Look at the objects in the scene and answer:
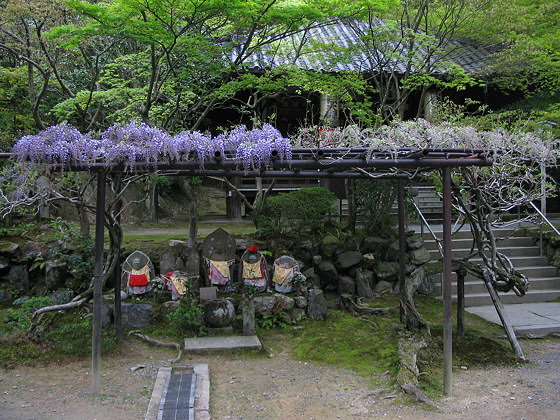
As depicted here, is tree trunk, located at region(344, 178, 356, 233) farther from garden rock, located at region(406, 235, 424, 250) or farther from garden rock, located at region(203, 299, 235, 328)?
garden rock, located at region(203, 299, 235, 328)

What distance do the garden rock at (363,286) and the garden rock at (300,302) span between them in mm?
1874

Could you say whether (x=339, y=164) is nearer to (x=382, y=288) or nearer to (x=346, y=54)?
(x=346, y=54)

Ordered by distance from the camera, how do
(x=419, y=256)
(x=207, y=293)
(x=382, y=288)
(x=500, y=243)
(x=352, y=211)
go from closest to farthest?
(x=207, y=293), (x=382, y=288), (x=419, y=256), (x=352, y=211), (x=500, y=243)

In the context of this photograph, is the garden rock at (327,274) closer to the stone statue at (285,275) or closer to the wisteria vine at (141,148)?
the stone statue at (285,275)

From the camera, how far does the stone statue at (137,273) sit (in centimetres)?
863

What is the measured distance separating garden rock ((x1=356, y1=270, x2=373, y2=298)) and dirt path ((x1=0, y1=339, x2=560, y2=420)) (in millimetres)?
3649

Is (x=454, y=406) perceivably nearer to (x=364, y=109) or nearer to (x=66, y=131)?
(x=66, y=131)

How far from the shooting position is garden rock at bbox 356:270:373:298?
413 inches

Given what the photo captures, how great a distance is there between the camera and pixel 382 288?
1073 centimetres

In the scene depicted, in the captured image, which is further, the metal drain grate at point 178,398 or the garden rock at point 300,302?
the garden rock at point 300,302

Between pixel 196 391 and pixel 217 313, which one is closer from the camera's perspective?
pixel 196 391

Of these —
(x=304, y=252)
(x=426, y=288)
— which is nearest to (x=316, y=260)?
(x=304, y=252)

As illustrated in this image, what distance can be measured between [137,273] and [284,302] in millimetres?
2857

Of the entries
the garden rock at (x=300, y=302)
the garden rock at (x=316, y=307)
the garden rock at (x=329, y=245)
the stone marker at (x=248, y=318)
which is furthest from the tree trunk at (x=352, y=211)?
the stone marker at (x=248, y=318)
